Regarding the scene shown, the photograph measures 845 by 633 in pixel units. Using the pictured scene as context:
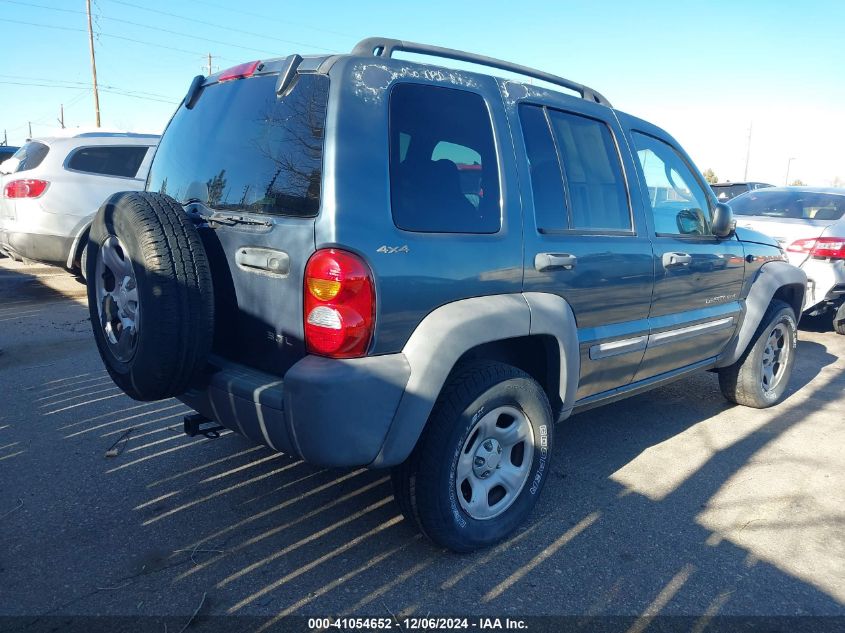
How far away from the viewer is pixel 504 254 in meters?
2.72

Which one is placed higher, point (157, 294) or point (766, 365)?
point (157, 294)

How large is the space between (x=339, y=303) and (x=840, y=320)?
7.64 m

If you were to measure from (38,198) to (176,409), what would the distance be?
448cm

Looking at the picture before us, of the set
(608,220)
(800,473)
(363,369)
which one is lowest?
(800,473)

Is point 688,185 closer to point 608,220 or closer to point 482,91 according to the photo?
point 608,220

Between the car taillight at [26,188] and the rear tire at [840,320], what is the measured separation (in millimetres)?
9347

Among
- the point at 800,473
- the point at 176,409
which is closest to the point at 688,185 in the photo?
the point at 800,473

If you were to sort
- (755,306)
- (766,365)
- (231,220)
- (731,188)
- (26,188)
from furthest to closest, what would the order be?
(731,188), (26,188), (766,365), (755,306), (231,220)

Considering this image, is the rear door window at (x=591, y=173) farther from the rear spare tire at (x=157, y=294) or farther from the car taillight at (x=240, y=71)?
the rear spare tire at (x=157, y=294)

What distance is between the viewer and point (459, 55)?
2875mm

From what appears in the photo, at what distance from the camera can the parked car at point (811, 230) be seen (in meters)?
6.68

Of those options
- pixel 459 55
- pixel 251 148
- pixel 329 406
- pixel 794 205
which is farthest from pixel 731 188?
pixel 329 406

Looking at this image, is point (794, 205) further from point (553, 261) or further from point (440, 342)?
point (440, 342)

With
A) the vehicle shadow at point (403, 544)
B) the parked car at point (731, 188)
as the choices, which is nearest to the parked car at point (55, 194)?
the vehicle shadow at point (403, 544)
